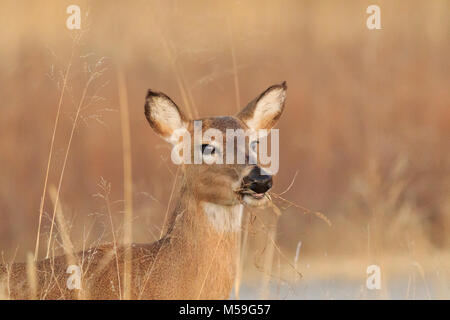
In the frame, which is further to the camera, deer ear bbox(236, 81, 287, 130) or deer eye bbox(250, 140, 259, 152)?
deer ear bbox(236, 81, 287, 130)

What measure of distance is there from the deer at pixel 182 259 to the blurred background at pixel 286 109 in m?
4.34

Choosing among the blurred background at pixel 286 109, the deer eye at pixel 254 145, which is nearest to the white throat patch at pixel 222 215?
the deer eye at pixel 254 145

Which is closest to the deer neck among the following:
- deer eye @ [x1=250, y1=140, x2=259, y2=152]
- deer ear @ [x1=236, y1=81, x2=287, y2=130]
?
deer eye @ [x1=250, y1=140, x2=259, y2=152]

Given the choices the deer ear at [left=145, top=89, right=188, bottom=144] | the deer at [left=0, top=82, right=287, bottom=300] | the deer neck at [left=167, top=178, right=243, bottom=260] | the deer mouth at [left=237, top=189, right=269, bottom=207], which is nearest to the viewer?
the deer mouth at [left=237, top=189, right=269, bottom=207]

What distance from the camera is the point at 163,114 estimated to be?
6.73 meters

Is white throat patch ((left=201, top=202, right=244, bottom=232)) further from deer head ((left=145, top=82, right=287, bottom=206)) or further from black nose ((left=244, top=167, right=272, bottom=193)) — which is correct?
black nose ((left=244, top=167, right=272, bottom=193))

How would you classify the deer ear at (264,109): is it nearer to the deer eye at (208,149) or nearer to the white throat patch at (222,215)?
the deer eye at (208,149)

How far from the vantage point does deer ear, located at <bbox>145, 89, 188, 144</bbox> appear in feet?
21.9

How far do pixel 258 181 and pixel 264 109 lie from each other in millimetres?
1126

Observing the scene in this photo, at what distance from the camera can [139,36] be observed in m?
14.5

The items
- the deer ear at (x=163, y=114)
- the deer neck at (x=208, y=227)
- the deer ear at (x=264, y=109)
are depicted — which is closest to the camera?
the deer neck at (x=208, y=227)

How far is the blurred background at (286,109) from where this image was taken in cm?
1205

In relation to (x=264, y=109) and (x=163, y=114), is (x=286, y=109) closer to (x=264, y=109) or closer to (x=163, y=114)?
(x=264, y=109)
